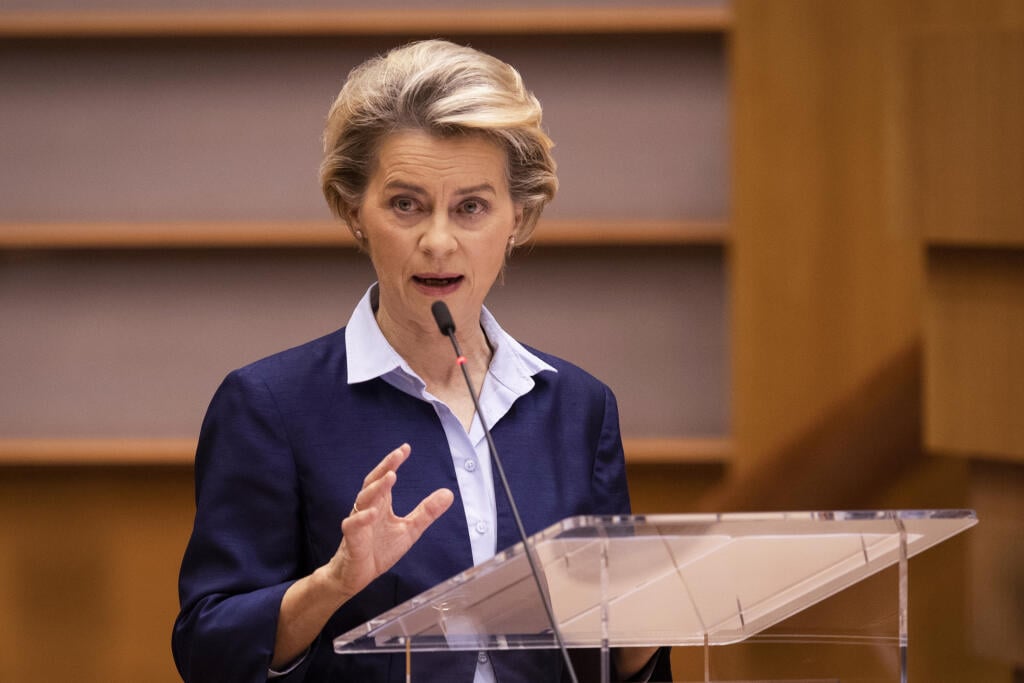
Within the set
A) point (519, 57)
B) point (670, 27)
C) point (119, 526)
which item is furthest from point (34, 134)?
point (670, 27)

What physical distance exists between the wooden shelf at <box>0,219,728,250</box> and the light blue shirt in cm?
141

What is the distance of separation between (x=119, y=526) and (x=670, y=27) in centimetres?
Answer: 161

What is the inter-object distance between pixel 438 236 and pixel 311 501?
30cm

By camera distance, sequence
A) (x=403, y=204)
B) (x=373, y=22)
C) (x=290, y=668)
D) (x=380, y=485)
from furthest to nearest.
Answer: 1. (x=373, y=22)
2. (x=403, y=204)
3. (x=290, y=668)
4. (x=380, y=485)

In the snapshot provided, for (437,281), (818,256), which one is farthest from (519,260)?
(437,281)

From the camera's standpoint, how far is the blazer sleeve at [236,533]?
1343 millimetres

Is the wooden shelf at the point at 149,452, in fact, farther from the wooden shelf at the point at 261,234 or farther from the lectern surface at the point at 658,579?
the lectern surface at the point at 658,579

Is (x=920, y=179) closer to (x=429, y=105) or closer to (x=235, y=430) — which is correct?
(x=429, y=105)

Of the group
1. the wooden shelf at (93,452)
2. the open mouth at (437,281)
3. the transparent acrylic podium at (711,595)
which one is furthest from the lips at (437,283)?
the wooden shelf at (93,452)

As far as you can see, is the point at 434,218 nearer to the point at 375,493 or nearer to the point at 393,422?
the point at 393,422

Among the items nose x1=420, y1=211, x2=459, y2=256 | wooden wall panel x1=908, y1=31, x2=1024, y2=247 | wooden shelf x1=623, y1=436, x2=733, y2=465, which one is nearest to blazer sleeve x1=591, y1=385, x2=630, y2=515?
nose x1=420, y1=211, x2=459, y2=256

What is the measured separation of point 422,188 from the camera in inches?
56.6

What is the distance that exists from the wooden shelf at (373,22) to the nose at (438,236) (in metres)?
1.61

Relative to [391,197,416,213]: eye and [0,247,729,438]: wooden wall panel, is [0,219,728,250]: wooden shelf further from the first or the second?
[391,197,416,213]: eye
